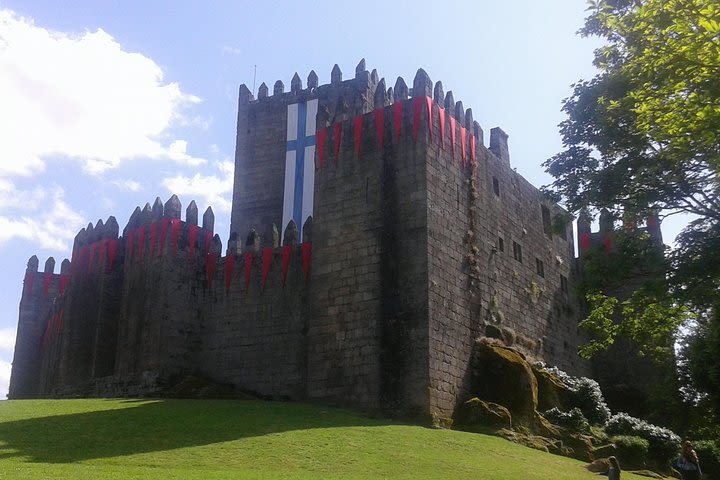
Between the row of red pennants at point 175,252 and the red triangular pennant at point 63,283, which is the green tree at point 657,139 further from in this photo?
the red triangular pennant at point 63,283

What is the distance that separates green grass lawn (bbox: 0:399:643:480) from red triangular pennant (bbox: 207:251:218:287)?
6447mm

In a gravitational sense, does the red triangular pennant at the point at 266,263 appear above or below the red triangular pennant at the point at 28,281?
below

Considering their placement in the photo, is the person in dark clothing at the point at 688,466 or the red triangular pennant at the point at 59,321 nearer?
the person in dark clothing at the point at 688,466

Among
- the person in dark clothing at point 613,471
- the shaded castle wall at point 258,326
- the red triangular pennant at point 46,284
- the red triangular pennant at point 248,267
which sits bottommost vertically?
the person in dark clothing at point 613,471

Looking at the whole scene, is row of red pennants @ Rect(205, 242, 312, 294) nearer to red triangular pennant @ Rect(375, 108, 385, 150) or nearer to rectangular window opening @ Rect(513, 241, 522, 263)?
red triangular pennant @ Rect(375, 108, 385, 150)

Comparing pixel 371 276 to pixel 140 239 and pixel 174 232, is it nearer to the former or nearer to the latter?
pixel 174 232

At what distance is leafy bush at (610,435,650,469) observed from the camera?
18.9 m

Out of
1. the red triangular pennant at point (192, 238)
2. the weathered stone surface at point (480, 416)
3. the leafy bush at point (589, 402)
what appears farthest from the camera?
the red triangular pennant at point (192, 238)

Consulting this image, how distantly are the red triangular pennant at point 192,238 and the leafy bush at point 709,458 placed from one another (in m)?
15.6

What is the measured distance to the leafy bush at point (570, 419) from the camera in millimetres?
20297

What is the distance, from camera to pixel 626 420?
21094 millimetres

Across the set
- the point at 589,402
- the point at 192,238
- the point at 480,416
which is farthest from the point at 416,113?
the point at 589,402

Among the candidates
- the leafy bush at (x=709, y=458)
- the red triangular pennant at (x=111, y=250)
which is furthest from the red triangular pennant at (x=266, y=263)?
the leafy bush at (x=709, y=458)

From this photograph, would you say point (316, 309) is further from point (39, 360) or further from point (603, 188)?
point (39, 360)
